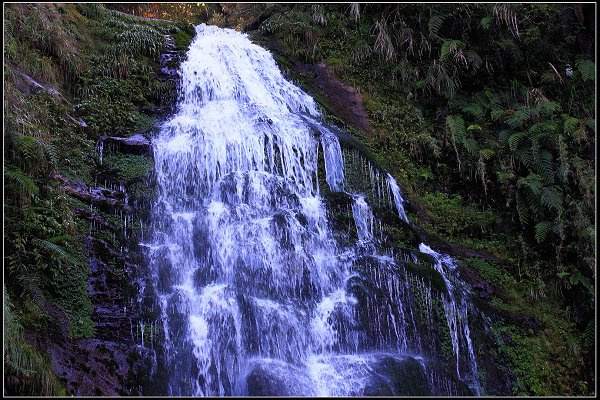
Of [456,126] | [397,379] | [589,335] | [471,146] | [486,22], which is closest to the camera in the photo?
[397,379]

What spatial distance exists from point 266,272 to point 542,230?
17.2 feet

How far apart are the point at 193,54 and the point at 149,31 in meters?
1.10

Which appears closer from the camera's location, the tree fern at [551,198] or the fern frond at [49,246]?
the fern frond at [49,246]

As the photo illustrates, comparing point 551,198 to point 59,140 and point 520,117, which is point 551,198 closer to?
point 520,117

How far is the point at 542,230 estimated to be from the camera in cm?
913

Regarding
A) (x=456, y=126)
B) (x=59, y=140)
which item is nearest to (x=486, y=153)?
(x=456, y=126)

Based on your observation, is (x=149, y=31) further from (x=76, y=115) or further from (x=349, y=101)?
(x=349, y=101)

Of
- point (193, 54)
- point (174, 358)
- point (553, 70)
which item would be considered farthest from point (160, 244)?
point (553, 70)

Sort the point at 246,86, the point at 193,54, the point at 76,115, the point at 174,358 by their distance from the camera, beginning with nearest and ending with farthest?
the point at 174,358 < the point at 76,115 < the point at 246,86 < the point at 193,54

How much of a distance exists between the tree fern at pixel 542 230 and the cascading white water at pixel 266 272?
238 cm

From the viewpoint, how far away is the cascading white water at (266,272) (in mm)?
6426

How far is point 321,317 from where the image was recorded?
716 centimetres

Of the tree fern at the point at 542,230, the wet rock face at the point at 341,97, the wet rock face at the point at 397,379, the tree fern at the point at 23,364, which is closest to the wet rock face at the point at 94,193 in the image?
the tree fern at the point at 23,364

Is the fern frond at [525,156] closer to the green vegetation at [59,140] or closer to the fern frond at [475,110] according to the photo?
the fern frond at [475,110]
